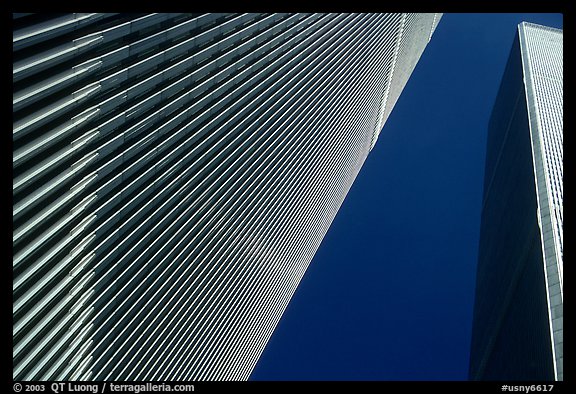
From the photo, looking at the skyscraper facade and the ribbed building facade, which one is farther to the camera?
the skyscraper facade

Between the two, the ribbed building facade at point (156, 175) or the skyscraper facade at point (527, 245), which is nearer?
the ribbed building facade at point (156, 175)

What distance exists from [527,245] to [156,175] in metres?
107

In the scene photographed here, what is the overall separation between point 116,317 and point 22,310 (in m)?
14.5

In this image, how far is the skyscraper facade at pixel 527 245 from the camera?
105 m

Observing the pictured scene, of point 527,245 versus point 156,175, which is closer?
point 156,175

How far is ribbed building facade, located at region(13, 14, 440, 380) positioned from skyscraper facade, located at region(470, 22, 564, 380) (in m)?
50.7

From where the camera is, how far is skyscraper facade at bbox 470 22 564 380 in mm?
105000

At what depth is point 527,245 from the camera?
129 metres

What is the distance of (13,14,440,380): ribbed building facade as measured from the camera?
3117 centimetres

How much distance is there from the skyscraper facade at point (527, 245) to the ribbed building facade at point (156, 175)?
50.7m

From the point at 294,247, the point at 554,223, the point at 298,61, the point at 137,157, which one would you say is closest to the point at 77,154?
the point at 137,157

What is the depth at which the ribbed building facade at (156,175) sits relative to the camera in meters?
31.2

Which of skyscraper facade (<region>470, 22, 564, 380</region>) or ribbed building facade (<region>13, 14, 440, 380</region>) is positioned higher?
ribbed building facade (<region>13, 14, 440, 380</region>)

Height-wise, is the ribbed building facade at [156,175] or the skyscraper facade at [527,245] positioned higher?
the ribbed building facade at [156,175]
